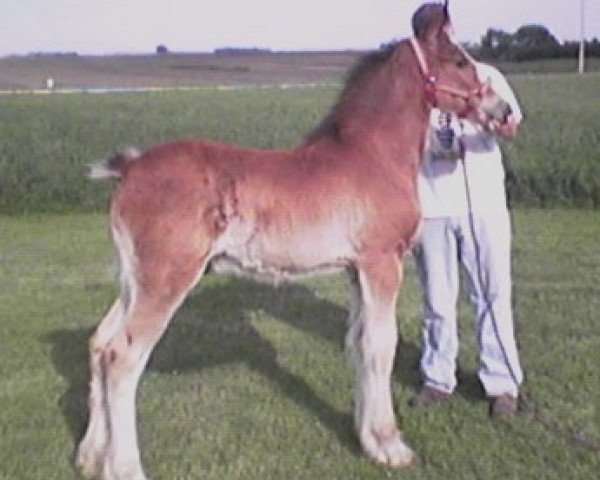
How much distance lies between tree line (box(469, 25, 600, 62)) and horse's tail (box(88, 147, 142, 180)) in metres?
43.9

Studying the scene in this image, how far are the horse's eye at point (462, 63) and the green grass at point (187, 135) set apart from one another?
11.4 m

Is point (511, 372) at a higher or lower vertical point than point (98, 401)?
lower

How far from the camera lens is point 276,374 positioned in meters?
7.71

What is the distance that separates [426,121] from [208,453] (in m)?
2.27

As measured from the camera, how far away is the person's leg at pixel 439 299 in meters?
6.63

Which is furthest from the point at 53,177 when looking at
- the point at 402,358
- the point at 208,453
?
the point at 208,453

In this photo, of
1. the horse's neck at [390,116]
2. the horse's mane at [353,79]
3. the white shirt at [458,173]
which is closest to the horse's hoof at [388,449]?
the white shirt at [458,173]

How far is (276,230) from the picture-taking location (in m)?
5.46

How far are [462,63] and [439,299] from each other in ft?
5.52

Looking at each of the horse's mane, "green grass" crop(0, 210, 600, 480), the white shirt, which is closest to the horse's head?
the horse's mane

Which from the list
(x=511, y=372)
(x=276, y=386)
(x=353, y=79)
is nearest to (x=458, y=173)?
(x=353, y=79)

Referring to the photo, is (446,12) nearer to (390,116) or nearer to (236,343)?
(390,116)

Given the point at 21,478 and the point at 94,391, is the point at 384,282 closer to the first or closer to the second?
the point at 94,391

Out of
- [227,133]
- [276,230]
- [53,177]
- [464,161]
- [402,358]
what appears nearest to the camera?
[276,230]
